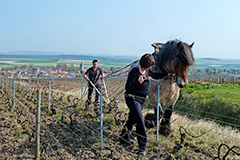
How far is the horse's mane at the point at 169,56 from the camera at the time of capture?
4.52m

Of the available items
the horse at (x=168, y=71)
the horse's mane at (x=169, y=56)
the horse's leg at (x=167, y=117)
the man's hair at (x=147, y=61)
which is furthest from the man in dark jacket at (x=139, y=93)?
the horse's leg at (x=167, y=117)

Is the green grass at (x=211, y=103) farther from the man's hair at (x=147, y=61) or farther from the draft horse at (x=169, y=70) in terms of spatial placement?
the man's hair at (x=147, y=61)

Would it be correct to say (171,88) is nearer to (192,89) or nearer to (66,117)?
(66,117)

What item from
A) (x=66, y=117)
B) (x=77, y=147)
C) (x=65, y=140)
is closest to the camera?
(x=77, y=147)

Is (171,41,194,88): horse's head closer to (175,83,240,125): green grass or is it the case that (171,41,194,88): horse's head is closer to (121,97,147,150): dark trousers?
(121,97,147,150): dark trousers

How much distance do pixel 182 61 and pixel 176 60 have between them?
13 cm

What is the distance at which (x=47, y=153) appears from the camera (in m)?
4.22

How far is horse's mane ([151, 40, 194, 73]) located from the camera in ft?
14.8

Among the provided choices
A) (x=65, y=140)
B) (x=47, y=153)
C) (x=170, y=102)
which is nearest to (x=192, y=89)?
(x=170, y=102)

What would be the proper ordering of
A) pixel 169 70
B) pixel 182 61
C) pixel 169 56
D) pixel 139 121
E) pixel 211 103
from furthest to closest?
pixel 211 103, pixel 169 70, pixel 169 56, pixel 182 61, pixel 139 121

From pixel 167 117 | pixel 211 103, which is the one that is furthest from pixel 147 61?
pixel 211 103

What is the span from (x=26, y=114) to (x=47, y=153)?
10.5 feet

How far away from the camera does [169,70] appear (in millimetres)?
4945

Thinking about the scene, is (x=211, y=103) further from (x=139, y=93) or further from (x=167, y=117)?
(x=139, y=93)
